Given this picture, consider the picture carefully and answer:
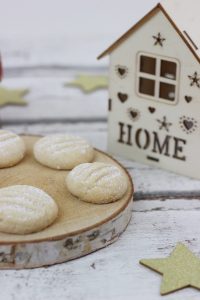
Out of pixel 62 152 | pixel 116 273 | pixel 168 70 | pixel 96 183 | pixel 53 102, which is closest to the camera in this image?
pixel 116 273

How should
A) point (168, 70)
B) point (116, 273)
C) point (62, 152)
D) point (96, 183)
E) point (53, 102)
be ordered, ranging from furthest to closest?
point (53, 102)
point (168, 70)
point (62, 152)
point (96, 183)
point (116, 273)

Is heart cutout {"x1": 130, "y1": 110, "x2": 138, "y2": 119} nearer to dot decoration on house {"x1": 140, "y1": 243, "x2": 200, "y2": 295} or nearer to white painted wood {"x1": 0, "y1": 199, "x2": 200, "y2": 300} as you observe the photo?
white painted wood {"x1": 0, "y1": 199, "x2": 200, "y2": 300}

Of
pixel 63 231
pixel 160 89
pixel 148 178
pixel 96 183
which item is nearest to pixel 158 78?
pixel 160 89

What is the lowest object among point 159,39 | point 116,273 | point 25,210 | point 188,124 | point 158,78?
point 116,273

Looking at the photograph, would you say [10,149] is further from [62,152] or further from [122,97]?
[122,97]

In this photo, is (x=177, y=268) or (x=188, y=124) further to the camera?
(x=188, y=124)

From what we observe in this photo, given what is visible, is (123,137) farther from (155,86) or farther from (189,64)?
(189,64)

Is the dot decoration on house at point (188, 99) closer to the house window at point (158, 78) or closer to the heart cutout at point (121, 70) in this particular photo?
the house window at point (158, 78)
